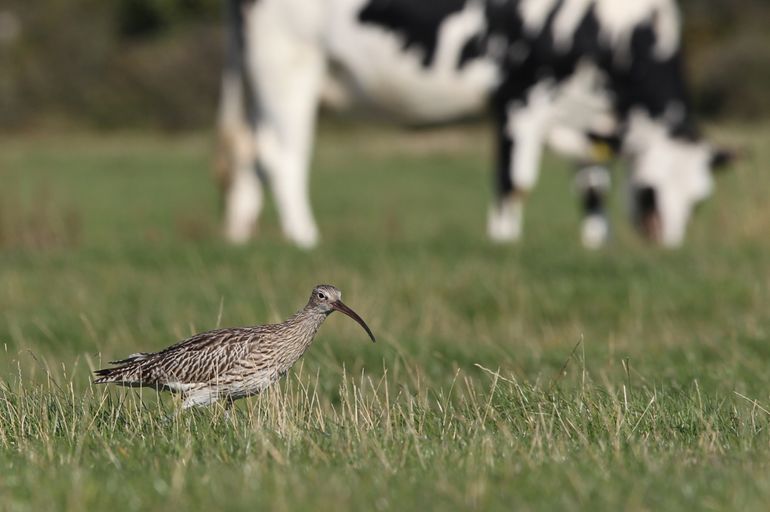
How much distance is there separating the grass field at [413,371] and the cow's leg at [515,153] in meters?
0.79

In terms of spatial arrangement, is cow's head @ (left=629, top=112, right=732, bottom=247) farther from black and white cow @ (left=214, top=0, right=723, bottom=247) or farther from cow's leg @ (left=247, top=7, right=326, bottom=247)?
cow's leg @ (left=247, top=7, right=326, bottom=247)

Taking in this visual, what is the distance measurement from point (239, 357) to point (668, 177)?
30.6 feet

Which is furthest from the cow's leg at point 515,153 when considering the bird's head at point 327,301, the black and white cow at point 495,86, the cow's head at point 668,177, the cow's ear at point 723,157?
the bird's head at point 327,301

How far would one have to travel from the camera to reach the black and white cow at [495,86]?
13.7m

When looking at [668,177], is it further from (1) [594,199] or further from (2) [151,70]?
(2) [151,70]

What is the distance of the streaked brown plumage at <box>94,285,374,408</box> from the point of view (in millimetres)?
5648

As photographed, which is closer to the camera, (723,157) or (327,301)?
(327,301)

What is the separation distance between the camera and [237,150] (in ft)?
47.5

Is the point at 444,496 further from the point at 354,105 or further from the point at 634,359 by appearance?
the point at 354,105

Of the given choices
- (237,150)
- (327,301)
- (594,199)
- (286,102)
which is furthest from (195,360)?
(594,199)

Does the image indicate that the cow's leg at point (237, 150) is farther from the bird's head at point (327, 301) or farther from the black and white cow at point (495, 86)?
the bird's head at point (327, 301)

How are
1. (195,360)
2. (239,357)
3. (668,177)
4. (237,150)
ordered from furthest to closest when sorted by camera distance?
(237,150) < (668,177) < (195,360) < (239,357)

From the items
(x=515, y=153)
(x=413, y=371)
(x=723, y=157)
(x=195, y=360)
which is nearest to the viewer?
(x=195, y=360)

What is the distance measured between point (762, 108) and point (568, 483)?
135 feet
